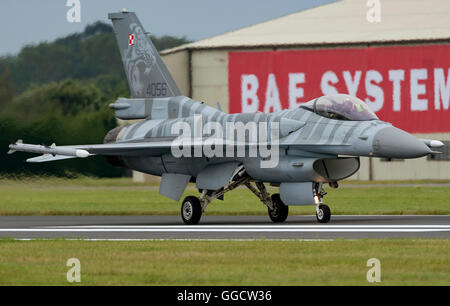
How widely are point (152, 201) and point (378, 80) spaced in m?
21.8

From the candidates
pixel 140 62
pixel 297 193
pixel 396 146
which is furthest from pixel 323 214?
pixel 140 62

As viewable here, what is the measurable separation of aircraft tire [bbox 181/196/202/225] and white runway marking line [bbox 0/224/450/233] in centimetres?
92

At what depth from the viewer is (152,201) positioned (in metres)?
34.6

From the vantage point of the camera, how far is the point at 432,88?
52.8 meters

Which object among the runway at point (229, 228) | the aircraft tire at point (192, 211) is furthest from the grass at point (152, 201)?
the aircraft tire at point (192, 211)

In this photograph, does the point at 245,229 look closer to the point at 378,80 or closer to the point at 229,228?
the point at 229,228

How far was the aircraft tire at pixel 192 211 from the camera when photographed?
22844 mm

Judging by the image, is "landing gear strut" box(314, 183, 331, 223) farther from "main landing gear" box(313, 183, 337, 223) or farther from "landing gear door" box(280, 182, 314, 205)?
"landing gear door" box(280, 182, 314, 205)

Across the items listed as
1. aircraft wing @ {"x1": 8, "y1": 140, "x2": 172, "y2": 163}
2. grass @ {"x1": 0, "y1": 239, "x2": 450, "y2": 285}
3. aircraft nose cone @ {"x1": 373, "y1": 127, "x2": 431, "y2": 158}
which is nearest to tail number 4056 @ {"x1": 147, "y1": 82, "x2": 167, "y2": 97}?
aircraft wing @ {"x1": 8, "y1": 140, "x2": 172, "y2": 163}

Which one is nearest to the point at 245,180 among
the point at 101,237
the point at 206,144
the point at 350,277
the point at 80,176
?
the point at 206,144

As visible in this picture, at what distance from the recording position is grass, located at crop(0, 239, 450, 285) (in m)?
12.0

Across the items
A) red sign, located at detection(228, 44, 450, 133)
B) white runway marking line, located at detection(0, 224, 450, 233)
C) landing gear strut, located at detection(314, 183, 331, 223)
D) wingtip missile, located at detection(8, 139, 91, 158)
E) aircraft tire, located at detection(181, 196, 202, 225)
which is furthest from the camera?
red sign, located at detection(228, 44, 450, 133)
